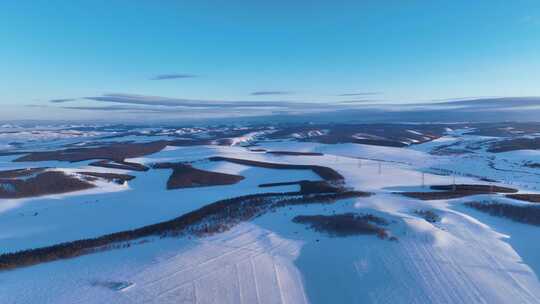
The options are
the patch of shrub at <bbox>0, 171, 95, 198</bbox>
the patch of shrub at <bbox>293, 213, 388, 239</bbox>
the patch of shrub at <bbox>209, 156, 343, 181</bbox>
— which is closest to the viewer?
the patch of shrub at <bbox>293, 213, 388, 239</bbox>

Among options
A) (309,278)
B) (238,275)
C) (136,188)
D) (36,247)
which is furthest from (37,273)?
(136,188)

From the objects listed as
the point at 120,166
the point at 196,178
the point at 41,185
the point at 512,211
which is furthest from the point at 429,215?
the point at 120,166

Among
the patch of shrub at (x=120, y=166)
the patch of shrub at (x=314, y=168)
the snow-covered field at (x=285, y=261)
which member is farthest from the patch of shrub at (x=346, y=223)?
the patch of shrub at (x=120, y=166)

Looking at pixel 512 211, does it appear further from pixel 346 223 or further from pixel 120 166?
pixel 120 166

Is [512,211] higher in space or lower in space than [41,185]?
lower

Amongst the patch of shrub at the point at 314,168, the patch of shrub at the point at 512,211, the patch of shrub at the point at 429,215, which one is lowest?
the patch of shrub at the point at 314,168

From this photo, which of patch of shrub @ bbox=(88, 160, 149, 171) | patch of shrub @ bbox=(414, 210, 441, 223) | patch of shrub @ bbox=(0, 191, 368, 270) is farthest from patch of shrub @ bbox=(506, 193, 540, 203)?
patch of shrub @ bbox=(88, 160, 149, 171)

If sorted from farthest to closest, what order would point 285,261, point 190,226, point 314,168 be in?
point 314,168 → point 190,226 → point 285,261

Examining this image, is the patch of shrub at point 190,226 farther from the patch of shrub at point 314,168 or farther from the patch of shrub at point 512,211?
the patch of shrub at point 314,168

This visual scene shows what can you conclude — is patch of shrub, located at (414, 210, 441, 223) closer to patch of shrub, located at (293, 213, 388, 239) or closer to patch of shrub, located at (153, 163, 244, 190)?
patch of shrub, located at (293, 213, 388, 239)

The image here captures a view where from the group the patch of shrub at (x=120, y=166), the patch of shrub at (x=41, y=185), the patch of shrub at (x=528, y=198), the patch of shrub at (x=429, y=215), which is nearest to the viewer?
the patch of shrub at (x=429, y=215)

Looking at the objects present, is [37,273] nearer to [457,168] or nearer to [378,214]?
[378,214]

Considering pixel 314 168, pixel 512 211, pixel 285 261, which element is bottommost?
pixel 314 168
